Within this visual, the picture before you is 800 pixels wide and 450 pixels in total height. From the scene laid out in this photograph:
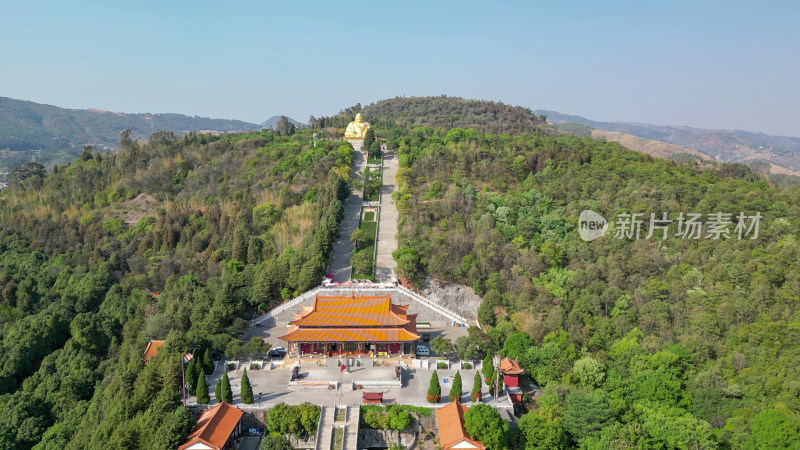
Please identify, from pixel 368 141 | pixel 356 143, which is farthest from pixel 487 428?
pixel 356 143

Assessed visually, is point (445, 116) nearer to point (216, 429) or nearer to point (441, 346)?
point (441, 346)

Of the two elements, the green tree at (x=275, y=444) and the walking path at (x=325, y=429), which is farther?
the walking path at (x=325, y=429)

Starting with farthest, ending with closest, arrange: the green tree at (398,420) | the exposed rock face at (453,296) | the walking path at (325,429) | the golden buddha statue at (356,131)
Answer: the golden buddha statue at (356,131) < the exposed rock face at (453,296) < the green tree at (398,420) < the walking path at (325,429)

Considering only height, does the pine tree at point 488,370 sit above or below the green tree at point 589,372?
below

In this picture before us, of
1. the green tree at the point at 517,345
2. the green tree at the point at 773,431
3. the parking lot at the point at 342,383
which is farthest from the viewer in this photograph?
the green tree at the point at 517,345

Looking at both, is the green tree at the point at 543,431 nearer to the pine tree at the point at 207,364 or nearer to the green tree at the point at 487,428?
the green tree at the point at 487,428

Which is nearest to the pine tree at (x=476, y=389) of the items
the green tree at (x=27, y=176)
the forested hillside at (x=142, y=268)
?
the forested hillside at (x=142, y=268)

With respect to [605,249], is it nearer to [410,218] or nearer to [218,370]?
[410,218]

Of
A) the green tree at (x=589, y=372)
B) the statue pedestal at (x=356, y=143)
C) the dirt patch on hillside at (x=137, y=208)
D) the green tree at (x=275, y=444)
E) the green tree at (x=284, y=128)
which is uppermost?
the green tree at (x=284, y=128)
